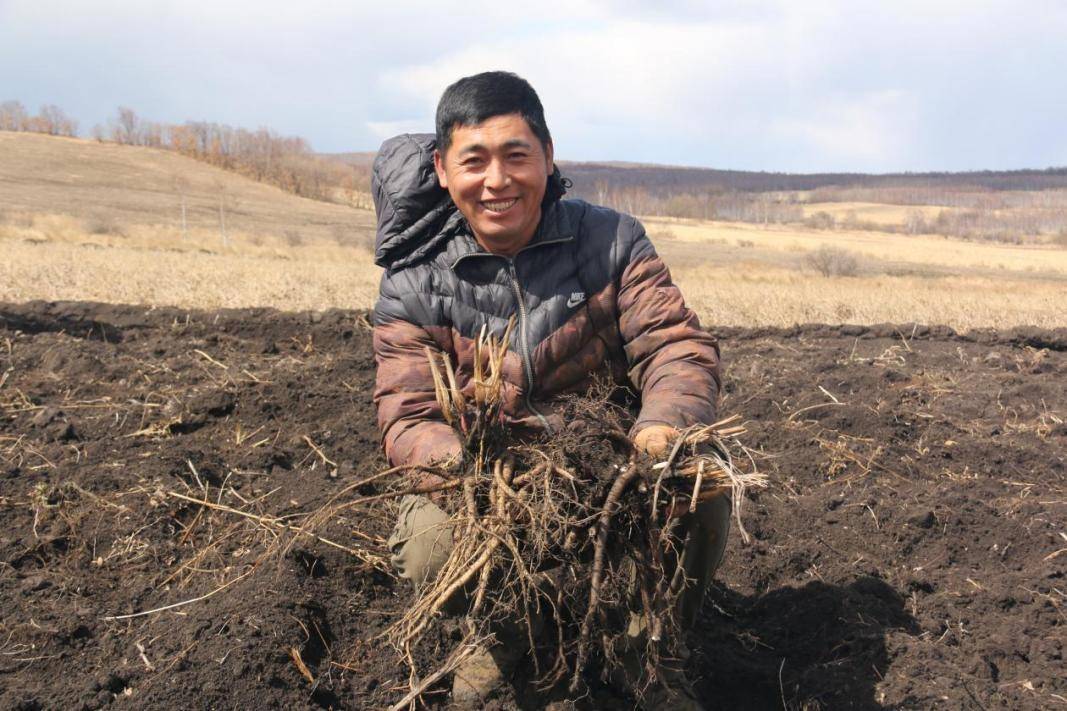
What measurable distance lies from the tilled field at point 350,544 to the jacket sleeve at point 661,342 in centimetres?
95

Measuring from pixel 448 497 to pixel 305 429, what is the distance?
108 inches

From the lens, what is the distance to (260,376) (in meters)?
5.89

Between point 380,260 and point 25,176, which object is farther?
point 25,176

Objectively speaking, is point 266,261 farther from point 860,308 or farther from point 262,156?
point 262,156

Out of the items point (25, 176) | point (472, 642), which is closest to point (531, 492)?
point (472, 642)

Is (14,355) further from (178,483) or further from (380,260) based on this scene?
(380,260)

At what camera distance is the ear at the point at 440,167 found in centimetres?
309

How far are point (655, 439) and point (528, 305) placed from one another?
0.71 meters

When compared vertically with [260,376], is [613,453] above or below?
Answer: above

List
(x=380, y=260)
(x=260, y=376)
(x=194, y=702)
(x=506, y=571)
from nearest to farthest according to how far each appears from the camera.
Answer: (x=506, y=571), (x=194, y=702), (x=380, y=260), (x=260, y=376)

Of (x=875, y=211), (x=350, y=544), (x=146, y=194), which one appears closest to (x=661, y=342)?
(x=350, y=544)

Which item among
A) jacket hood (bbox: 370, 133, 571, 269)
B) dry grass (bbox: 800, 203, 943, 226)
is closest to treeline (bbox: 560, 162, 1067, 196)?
dry grass (bbox: 800, 203, 943, 226)

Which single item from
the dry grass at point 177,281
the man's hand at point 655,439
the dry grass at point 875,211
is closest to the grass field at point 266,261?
the dry grass at point 177,281

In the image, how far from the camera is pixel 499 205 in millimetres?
2955
